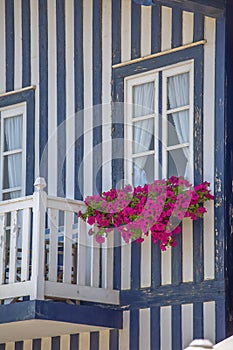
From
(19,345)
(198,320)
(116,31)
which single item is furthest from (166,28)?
(19,345)

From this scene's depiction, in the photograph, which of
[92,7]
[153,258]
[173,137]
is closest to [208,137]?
[173,137]

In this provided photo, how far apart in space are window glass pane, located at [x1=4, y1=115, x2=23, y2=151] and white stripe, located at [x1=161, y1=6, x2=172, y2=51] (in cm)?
193

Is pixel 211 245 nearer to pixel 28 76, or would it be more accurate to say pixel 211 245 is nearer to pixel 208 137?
pixel 208 137

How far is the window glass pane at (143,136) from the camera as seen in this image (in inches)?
418

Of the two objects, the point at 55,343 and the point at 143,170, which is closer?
the point at 143,170

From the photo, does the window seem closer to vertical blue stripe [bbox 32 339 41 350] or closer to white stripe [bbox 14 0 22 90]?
white stripe [bbox 14 0 22 90]

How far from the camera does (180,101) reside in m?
10.4

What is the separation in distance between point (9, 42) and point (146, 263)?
10.3ft

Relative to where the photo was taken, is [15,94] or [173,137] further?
[15,94]

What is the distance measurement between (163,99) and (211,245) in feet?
4.92

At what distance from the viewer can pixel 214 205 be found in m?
9.93

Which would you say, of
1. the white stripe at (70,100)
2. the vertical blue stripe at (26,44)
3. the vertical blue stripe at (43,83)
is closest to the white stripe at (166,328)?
the white stripe at (70,100)

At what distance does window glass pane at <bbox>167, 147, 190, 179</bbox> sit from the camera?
33.7 feet

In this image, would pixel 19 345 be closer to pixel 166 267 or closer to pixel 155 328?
pixel 155 328
